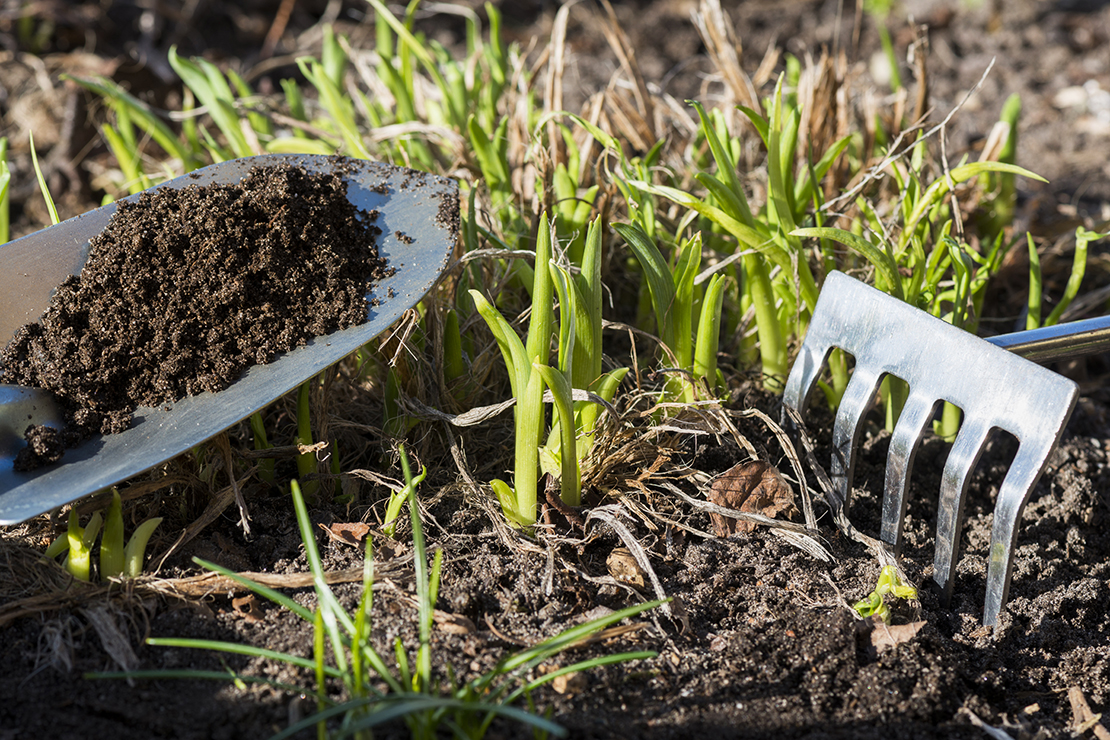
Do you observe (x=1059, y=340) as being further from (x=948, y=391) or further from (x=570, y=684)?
(x=570, y=684)

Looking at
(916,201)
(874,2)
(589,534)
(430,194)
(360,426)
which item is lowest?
(589,534)

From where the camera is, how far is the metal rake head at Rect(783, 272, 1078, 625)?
1.13 metres

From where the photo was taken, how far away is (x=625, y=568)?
4.08ft

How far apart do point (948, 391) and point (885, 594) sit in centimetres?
32

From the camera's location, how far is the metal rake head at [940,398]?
1.13m

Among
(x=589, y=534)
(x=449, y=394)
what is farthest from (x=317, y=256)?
(x=589, y=534)

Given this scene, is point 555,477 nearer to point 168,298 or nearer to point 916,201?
point 168,298

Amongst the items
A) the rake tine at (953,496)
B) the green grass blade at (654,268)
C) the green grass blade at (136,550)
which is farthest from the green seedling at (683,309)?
the green grass blade at (136,550)

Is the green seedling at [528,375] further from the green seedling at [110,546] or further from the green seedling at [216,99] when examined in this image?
the green seedling at [216,99]

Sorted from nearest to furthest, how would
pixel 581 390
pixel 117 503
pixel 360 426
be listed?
1. pixel 117 503
2. pixel 581 390
3. pixel 360 426

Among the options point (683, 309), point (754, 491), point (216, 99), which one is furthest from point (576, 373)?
point (216, 99)

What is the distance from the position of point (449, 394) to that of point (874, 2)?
292 cm

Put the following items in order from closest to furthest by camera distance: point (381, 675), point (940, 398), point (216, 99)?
point (381, 675) < point (940, 398) < point (216, 99)

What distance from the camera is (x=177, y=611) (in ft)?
3.78
